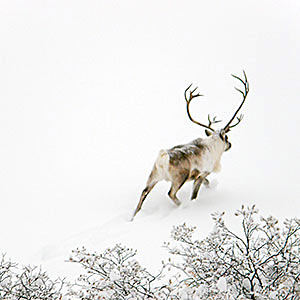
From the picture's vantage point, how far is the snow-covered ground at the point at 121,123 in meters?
5.04

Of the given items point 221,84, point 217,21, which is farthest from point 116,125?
point 217,21

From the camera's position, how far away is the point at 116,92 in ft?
41.5

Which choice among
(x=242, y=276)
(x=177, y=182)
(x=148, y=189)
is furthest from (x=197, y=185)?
(x=242, y=276)

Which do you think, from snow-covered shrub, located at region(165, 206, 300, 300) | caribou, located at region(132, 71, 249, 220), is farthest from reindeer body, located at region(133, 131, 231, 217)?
snow-covered shrub, located at region(165, 206, 300, 300)

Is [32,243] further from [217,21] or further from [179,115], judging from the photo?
[217,21]

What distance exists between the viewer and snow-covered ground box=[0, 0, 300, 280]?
5039mm

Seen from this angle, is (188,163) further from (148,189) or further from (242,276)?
(242,276)

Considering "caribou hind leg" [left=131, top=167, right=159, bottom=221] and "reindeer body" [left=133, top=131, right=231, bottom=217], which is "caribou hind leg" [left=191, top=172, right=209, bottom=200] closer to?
"reindeer body" [left=133, top=131, right=231, bottom=217]

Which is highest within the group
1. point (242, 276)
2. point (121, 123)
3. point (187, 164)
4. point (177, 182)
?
point (121, 123)

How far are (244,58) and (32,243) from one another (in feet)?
37.6

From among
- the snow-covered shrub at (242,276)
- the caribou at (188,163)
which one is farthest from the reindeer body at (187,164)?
the snow-covered shrub at (242,276)

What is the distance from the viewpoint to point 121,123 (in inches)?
426

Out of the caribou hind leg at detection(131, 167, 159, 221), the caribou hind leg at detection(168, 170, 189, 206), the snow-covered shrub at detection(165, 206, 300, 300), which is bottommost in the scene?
the snow-covered shrub at detection(165, 206, 300, 300)

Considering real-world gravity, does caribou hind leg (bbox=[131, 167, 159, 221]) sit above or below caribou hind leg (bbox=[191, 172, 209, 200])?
above
